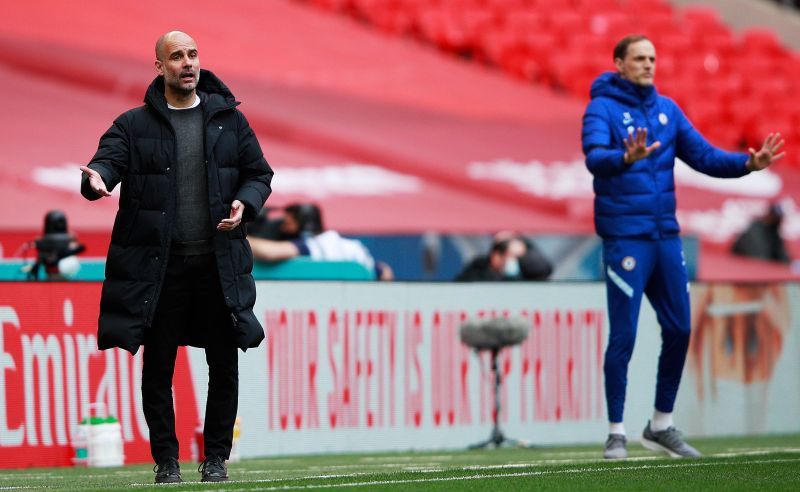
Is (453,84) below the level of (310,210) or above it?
above

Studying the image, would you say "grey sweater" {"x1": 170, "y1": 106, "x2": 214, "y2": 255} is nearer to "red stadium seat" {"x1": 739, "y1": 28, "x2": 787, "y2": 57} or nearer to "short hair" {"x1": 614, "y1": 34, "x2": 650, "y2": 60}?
"short hair" {"x1": 614, "y1": 34, "x2": 650, "y2": 60}

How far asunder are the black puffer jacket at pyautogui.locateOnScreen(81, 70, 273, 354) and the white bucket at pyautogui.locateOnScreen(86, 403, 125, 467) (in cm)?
281

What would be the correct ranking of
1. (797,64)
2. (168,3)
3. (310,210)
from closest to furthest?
(310,210) < (168,3) < (797,64)

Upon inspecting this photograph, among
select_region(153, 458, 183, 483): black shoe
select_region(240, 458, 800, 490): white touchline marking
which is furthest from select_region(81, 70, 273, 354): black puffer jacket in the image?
select_region(240, 458, 800, 490): white touchline marking

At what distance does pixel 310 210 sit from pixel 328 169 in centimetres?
609

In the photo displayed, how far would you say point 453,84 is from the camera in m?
22.1

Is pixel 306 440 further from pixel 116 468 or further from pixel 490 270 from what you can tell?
pixel 490 270

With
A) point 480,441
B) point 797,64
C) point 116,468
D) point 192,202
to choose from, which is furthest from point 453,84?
point 192,202

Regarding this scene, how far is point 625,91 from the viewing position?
27.5 ft

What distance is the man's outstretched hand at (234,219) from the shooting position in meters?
6.43

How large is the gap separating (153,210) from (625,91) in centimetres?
291

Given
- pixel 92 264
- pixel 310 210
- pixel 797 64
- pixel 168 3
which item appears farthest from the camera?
pixel 797 64

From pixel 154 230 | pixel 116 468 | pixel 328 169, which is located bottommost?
pixel 116 468

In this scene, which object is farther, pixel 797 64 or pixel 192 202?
pixel 797 64
